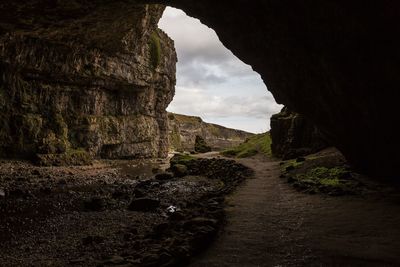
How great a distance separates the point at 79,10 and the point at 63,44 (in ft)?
A: 58.1

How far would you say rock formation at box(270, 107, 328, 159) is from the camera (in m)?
30.3

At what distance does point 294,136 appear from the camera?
3372cm

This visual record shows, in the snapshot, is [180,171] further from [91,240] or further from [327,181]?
[91,240]

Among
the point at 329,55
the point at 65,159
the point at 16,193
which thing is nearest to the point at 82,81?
the point at 65,159

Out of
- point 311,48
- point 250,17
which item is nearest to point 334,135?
point 311,48

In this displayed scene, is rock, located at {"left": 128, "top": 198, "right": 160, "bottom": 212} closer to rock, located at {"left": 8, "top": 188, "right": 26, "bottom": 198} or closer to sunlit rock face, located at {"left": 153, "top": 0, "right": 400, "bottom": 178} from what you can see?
rock, located at {"left": 8, "top": 188, "right": 26, "bottom": 198}

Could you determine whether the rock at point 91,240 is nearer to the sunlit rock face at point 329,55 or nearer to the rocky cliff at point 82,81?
the sunlit rock face at point 329,55

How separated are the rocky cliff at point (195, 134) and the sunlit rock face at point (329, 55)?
7954cm

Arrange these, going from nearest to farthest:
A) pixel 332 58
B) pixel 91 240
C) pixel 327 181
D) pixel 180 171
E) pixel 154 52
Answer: pixel 91 240, pixel 332 58, pixel 327 181, pixel 180 171, pixel 154 52

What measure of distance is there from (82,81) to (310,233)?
4074cm

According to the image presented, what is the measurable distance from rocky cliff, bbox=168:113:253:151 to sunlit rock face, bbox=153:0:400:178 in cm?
8007

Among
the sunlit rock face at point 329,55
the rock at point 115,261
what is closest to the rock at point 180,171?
the sunlit rock face at point 329,55

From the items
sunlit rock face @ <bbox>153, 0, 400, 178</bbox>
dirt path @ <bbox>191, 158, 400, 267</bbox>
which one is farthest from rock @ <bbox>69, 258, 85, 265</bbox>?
sunlit rock face @ <bbox>153, 0, 400, 178</bbox>

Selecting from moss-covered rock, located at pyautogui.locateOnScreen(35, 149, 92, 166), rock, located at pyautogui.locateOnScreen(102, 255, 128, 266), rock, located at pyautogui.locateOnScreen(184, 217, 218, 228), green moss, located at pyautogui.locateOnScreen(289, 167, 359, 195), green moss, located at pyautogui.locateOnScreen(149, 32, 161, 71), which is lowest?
moss-covered rock, located at pyautogui.locateOnScreen(35, 149, 92, 166)
